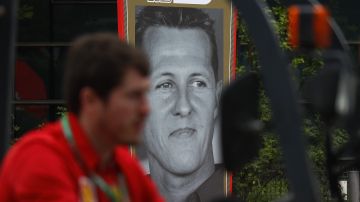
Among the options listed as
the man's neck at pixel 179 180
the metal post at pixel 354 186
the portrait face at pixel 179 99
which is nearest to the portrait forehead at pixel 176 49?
the portrait face at pixel 179 99

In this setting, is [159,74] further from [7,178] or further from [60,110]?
[7,178]

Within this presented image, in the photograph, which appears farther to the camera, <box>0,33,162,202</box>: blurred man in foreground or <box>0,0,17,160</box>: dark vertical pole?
<box>0,0,17,160</box>: dark vertical pole

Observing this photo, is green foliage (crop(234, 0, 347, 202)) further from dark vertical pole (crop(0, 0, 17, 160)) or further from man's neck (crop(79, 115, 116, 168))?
man's neck (crop(79, 115, 116, 168))

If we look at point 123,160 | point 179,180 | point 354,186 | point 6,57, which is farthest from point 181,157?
point 123,160

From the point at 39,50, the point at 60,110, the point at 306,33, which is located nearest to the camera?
the point at 306,33

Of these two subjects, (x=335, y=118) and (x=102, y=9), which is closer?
(x=335, y=118)

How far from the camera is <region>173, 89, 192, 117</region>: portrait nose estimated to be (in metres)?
15.8

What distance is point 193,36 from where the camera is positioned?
1605 cm

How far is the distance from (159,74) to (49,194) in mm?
12625

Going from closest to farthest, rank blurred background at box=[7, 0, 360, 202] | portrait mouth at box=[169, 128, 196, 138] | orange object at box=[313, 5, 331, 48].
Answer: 1. orange object at box=[313, 5, 331, 48]
2. portrait mouth at box=[169, 128, 196, 138]
3. blurred background at box=[7, 0, 360, 202]

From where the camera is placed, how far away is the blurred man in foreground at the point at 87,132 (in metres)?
3.27

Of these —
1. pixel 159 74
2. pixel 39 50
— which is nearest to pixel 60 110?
pixel 39 50

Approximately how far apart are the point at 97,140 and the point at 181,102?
41.1ft

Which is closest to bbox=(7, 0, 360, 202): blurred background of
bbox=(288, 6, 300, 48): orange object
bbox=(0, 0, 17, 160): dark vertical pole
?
bbox=(0, 0, 17, 160): dark vertical pole
